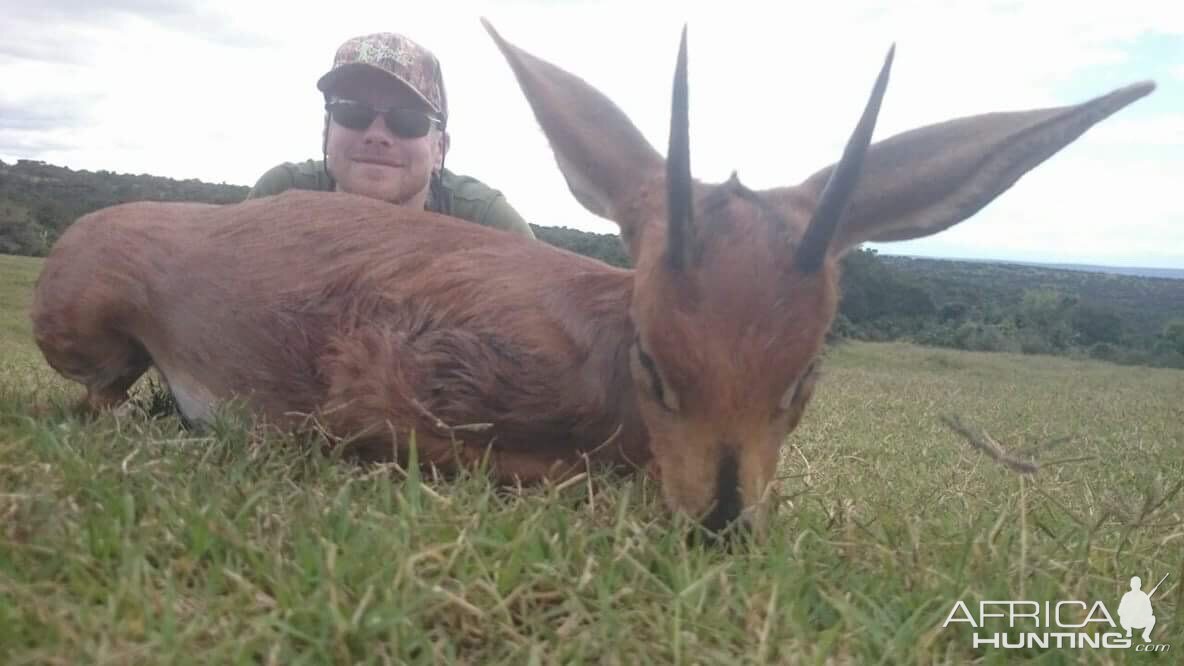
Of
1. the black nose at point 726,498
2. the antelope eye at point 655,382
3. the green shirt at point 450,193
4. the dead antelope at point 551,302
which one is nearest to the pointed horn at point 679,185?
the dead antelope at point 551,302

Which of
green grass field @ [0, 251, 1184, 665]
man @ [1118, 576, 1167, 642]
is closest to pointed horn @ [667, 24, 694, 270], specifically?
green grass field @ [0, 251, 1184, 665]

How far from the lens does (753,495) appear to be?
9.67 feet

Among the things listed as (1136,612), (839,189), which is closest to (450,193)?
(839,189)

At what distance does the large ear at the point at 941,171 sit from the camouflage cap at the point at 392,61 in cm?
372

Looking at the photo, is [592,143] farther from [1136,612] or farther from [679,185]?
[1136,612]

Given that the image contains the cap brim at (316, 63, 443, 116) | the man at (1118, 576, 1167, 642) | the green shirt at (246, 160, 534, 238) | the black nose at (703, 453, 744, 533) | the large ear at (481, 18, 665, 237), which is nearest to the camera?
the man at (1118, 576, 1167, 642)

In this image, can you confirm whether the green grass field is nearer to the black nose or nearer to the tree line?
the black nose

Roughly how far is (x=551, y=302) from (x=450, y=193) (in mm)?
4121

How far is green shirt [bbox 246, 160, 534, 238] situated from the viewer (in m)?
7.37

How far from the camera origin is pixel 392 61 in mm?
6719

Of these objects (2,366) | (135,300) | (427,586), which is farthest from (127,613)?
(2,366)

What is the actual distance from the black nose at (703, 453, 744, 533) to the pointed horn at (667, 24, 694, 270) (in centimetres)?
61

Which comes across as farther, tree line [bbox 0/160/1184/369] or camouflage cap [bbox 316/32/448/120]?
tree line [bbox 0/160/1184/369]

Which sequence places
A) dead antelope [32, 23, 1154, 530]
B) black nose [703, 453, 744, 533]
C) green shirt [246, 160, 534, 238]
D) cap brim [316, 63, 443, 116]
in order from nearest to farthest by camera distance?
black nose [703, 453, 744, 533] < dead antelope [32, 23, 1154, 530] < cap brim [316, 63, 443, 116] < green shirt [246, 160, 534, 238]
